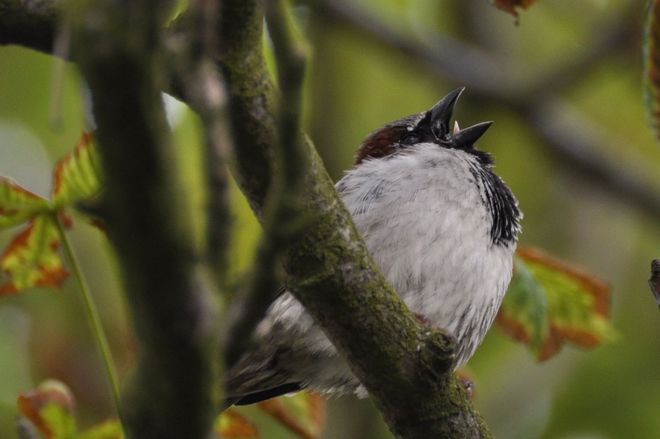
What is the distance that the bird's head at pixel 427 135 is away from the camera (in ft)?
15.5

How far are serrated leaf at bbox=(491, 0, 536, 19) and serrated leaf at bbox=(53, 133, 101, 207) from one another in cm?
123

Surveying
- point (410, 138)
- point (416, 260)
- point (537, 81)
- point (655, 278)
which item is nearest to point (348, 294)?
point (655, 278)

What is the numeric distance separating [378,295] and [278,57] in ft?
4.03

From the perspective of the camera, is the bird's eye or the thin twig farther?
the bird's eye

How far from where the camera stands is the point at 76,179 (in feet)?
10.2

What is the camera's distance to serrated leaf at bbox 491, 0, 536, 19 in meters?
3.13

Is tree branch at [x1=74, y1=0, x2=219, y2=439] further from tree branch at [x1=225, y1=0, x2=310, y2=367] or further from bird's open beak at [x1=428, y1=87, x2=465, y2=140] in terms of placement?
bird's open beak at [x1=428, y1=87, x2=465, y2=140]

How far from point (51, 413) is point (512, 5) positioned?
5.78 ft

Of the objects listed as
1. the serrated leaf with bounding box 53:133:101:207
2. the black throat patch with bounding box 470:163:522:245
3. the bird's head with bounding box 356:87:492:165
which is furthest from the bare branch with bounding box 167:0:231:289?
the bird's head with bounding box 356:87:492:165

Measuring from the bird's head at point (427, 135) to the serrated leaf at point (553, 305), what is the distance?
36.7 inches

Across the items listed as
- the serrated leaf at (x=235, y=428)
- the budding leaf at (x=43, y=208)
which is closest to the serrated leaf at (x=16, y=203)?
the budding leaf at (x=43, y=208)

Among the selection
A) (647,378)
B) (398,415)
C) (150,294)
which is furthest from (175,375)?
(647,378)

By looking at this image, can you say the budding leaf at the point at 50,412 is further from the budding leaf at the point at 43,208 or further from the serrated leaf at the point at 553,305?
the serrated leaf at the point at 553,305

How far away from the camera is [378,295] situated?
2.82 m
